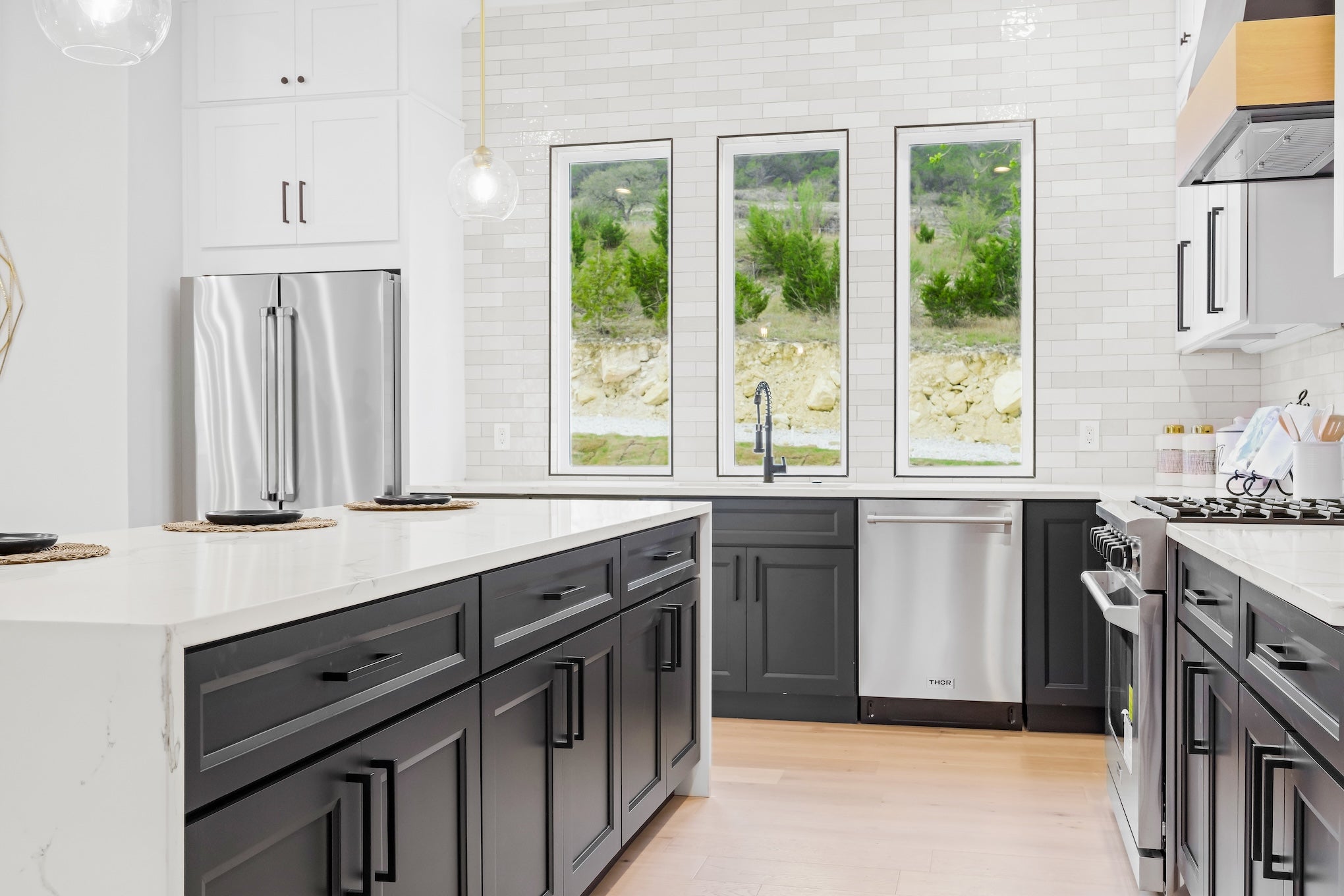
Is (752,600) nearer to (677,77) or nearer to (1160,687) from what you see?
(1160,687)

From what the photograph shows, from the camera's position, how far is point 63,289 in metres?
4.39

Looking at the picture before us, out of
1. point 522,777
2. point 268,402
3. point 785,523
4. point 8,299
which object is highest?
point 8,299

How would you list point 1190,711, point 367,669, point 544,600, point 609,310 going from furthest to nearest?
point 609,310
point 1190,711
point 544,600
point 367,669

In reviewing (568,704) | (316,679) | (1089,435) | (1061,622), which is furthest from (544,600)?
(1089,435)

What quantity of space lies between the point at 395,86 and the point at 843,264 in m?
2.09

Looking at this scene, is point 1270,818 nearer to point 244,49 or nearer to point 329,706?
point 329,706

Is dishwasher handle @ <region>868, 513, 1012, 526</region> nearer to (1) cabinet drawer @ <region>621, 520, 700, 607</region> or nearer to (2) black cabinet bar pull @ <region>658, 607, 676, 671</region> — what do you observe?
(1) cabinet drawer @ <region>621, 520, 700, 607</region>

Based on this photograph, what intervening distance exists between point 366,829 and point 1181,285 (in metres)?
3.93

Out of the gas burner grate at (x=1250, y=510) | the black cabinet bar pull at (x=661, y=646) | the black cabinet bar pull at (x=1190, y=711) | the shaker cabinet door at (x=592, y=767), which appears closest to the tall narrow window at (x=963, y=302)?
the gas burner grate at (x=1250, y=510)

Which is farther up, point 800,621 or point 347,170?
point 347,170

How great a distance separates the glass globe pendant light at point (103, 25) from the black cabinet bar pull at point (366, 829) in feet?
4.13

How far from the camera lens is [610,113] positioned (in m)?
5.01

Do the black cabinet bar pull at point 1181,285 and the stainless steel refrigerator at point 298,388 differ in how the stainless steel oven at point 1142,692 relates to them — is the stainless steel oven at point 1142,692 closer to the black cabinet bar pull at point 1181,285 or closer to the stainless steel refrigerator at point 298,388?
the black cabinet bar pull at point 1181,285

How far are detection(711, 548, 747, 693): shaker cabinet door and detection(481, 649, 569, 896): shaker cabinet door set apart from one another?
2152 mm
